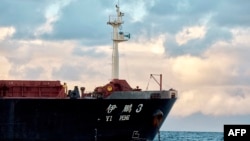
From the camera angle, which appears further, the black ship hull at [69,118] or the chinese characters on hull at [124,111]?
the chinese characters on hull at [124,111]

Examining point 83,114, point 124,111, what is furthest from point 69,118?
point 124,111

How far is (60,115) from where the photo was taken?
135 ft

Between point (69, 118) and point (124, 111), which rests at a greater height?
point (124, 111)

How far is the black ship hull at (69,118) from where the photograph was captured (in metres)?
41.1

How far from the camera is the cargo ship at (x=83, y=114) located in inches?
1617

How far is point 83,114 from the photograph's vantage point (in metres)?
41.2

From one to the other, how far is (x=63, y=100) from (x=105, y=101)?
9.47ft

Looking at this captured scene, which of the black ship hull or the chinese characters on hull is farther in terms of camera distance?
the chinese characters on hull

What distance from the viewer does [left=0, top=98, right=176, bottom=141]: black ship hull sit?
135ft

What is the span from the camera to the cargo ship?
41062mm

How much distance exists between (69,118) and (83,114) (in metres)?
1.01

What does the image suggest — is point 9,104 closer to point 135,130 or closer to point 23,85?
point 23,85

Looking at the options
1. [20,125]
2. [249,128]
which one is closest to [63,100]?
[20,125]

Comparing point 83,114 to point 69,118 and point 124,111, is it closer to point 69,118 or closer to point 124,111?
point 69,118
